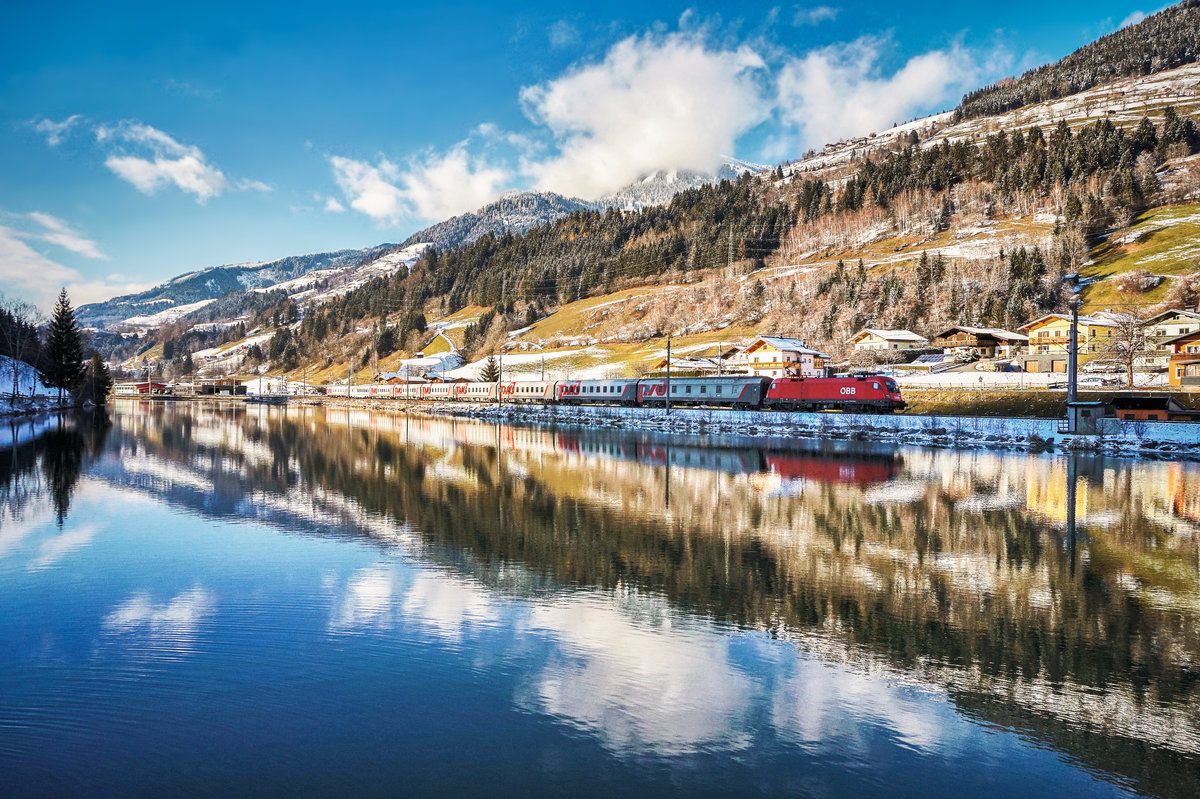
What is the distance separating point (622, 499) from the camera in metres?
23.8

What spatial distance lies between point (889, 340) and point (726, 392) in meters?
39.3

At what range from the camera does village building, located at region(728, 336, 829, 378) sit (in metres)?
90.1

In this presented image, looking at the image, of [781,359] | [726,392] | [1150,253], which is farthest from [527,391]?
[1150,253]

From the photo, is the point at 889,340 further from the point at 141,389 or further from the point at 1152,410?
the point at 141,389

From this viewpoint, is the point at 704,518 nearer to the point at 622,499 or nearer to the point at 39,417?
the point at 622,499

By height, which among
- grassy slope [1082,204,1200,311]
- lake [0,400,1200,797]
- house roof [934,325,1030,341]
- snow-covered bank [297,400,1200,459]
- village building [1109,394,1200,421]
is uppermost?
grassy slope [1082,204,1200,311]

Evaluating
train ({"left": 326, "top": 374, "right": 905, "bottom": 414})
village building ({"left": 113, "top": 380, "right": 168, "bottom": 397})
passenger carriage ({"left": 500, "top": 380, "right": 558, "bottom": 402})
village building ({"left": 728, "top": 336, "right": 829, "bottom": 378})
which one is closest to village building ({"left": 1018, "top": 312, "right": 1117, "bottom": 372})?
village building ({"left": 728, "top": 336, "right": 829, "bottom": 378})

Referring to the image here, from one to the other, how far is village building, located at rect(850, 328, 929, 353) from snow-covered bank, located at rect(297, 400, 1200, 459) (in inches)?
1658

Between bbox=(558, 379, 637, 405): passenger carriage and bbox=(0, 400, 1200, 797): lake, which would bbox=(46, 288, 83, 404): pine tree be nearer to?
bbox=(558, 379, 637, 405): passenger carriage

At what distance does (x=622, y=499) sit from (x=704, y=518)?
4298mm

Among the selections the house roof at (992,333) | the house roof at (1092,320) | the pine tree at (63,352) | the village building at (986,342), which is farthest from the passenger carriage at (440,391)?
the house roof at (1092,320)

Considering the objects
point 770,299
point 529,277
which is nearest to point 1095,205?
point 770,299

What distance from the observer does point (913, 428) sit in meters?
44.5

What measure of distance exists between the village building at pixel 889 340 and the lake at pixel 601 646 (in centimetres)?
7005
